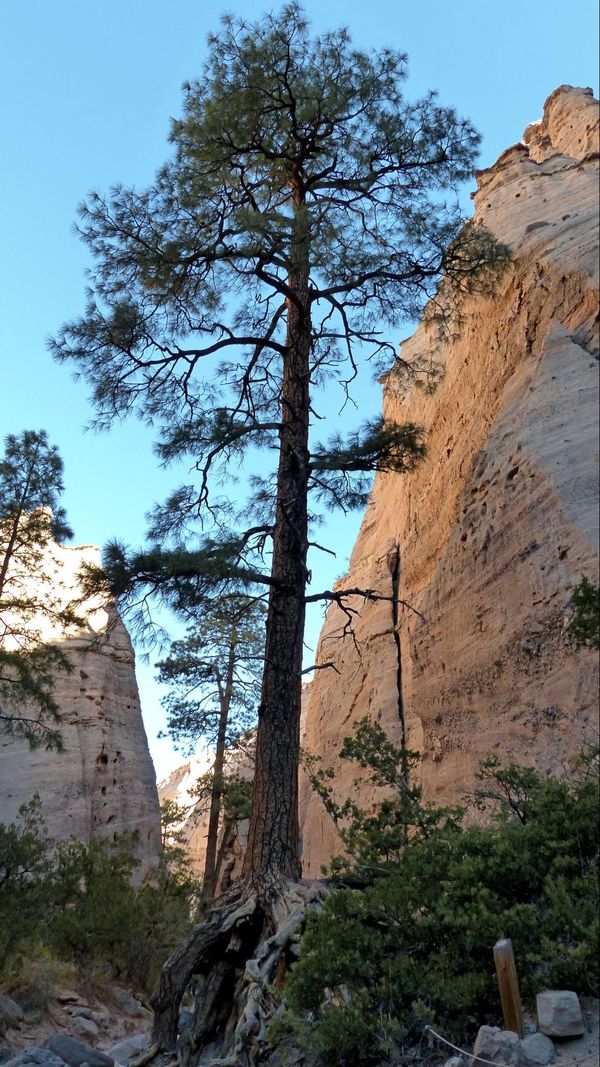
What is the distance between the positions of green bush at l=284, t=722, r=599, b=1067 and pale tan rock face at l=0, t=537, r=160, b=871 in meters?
13.5

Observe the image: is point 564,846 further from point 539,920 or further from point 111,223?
point 111,223

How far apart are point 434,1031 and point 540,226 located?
10.6 m

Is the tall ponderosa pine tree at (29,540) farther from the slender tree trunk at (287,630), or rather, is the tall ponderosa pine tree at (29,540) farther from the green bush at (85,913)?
the slender tree trunk at (287,630)

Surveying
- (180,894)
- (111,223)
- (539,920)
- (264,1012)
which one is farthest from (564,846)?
(180,894)

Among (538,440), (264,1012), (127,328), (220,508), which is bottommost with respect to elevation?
(264,1012)

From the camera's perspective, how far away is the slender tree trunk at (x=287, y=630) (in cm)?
774

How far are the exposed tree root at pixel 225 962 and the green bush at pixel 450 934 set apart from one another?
1053 millimetres

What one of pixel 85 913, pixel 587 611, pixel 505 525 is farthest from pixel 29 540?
pixel 587 611

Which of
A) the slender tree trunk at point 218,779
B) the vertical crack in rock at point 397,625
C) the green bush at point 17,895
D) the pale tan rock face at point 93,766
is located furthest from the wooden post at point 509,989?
the slender tree trunk at point 218,779

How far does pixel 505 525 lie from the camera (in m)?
10.0

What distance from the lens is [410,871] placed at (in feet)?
19.0

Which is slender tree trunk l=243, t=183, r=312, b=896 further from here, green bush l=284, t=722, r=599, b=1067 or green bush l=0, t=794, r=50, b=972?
green bush l=0, t=794, r=50, b=972

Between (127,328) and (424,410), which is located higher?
(424,410)

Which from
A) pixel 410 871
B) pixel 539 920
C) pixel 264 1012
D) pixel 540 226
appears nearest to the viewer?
pixel 539 920
